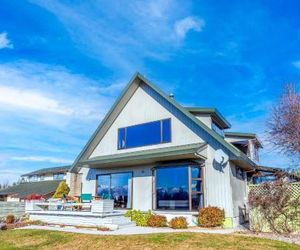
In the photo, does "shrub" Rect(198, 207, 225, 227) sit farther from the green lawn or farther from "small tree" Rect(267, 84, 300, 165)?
"small tree" Rect(267, 84, 300, 165)

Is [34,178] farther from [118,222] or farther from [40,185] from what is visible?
[118,222]

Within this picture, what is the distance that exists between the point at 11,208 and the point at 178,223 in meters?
12.8

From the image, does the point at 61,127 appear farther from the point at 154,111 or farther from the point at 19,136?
the point at 154,111

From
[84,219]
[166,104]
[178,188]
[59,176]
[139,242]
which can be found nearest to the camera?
[139,242]

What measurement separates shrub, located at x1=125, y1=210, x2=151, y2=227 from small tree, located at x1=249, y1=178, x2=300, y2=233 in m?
5.91

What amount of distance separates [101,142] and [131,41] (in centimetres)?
764

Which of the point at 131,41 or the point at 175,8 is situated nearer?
the point at 175,8

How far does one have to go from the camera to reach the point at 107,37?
1764 cm

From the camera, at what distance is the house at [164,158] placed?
1614cm

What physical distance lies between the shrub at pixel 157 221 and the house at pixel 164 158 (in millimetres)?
547

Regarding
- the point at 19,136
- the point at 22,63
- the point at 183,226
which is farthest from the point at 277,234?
the point at 19,136

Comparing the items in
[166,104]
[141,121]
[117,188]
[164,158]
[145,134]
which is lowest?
[117,188]

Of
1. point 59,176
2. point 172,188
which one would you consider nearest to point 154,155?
point 172,188

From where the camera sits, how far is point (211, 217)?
15047 mm
